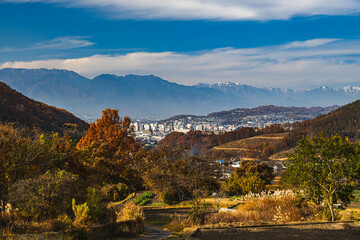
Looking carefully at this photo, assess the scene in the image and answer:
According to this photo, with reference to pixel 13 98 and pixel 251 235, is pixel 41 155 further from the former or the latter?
pixel 13 98

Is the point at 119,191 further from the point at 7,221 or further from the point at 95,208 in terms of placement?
the point at 7,221

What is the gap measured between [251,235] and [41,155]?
929 centimetres

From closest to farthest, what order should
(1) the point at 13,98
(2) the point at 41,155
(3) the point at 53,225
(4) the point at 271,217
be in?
1. (3) the point at 53,225
2. (4) the point at 271,217
3. (2) the point at 41,155
4. (1) the point at 13,98

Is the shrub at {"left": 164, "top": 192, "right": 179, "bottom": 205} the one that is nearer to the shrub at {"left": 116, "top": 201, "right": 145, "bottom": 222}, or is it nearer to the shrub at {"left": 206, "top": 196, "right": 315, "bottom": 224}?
the shrub at {"left": 206, "top": 196, "right": 315, "bottom": 224}

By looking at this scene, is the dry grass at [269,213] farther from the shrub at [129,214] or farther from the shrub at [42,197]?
the shrub at [42,197]

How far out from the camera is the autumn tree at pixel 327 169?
12148mm

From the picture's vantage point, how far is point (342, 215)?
1311 centimetres

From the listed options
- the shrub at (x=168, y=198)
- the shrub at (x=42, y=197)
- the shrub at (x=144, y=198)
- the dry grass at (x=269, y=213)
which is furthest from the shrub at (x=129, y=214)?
the shrub at (x=144, y=198)

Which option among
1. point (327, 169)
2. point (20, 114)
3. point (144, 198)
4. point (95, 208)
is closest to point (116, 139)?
point (144, 198)

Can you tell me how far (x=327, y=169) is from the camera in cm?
1238

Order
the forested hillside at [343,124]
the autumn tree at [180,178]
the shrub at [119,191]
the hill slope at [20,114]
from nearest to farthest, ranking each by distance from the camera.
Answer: the autumn tree at [180,178]
the shrub at [119,191]
the hill slope at [20,114]
the forested hillside at [343,124]

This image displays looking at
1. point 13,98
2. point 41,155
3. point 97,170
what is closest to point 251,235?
point 41,155

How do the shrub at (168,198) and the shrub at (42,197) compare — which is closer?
the shrub at (42,197)

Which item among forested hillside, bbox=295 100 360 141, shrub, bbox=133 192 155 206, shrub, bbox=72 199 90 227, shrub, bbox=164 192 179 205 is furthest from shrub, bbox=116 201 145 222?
forested hillside, bbox=295 100 360 141
